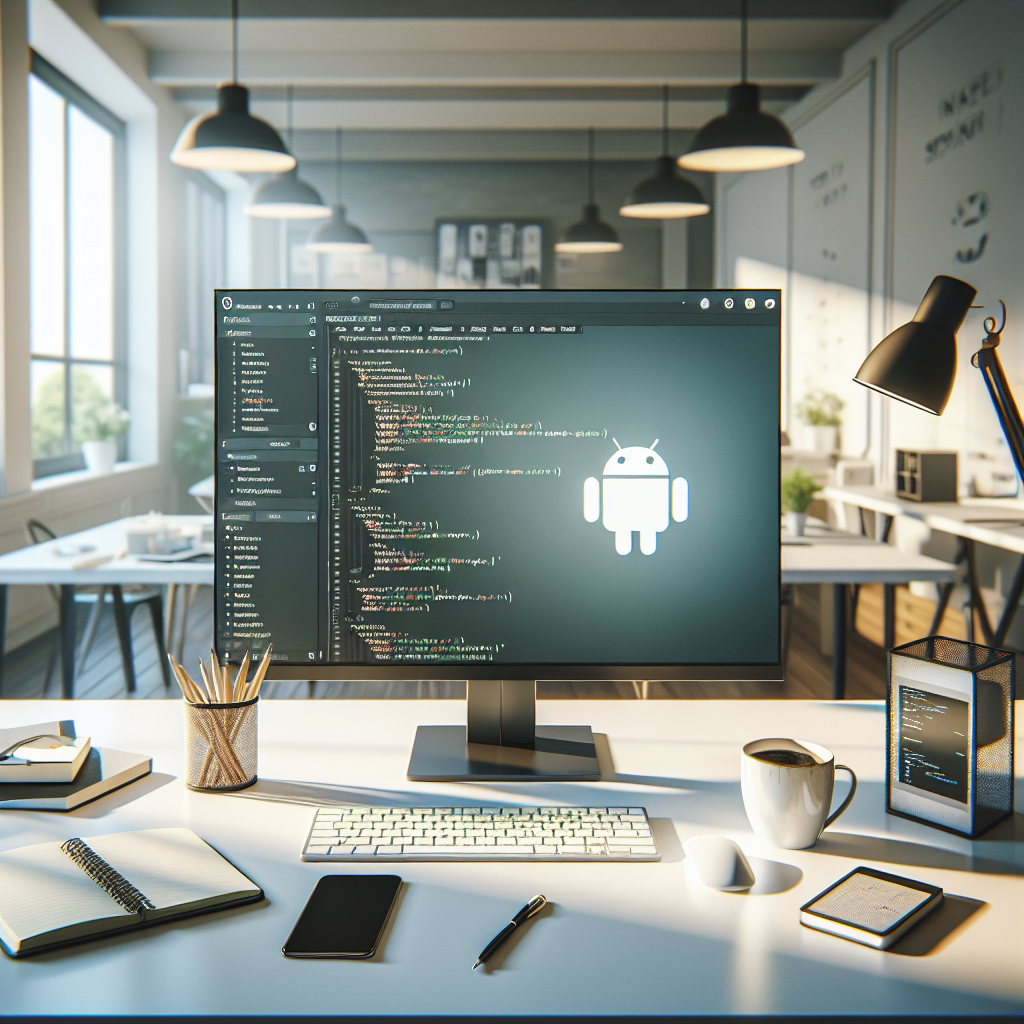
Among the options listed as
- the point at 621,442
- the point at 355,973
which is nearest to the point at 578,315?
the point at 621,442

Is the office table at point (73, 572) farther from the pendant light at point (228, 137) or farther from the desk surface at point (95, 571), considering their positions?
the pendant light at point (228, 137)

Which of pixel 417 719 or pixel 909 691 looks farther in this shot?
pixel 417 719

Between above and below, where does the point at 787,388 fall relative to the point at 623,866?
above

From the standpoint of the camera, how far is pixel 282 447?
1.04 metres

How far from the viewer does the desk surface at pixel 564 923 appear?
0.63 m

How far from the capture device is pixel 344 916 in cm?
72

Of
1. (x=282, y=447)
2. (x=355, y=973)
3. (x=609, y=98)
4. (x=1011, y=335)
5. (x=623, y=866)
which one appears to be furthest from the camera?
(x=609, y=98)

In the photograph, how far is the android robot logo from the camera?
102 centimetres

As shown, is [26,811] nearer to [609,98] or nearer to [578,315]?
[578,315]

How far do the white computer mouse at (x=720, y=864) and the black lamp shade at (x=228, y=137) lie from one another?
319cm

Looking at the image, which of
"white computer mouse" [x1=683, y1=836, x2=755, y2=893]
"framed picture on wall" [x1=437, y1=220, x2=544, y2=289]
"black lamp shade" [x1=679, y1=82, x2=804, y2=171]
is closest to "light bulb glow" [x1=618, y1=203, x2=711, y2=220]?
"black lamp shade" [x1=679, y1=82, x2=804, y2=171]

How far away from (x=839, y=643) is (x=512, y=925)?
7.35ft

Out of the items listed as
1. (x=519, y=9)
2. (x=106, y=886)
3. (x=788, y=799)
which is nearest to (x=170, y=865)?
(x=106, y=886)

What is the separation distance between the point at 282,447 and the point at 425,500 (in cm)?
17
